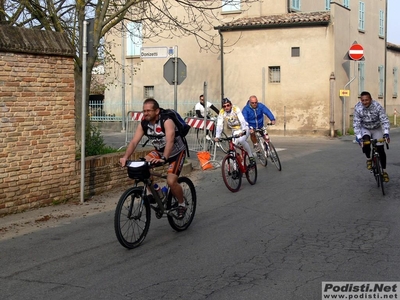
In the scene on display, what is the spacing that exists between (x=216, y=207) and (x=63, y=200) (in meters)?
2.63

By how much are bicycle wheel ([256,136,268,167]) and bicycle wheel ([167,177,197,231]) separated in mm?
6068

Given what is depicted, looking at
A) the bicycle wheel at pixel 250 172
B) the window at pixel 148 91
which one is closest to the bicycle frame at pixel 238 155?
the bicycle wheel at pixel 250 172

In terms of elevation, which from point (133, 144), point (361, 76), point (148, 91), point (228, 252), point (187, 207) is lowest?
point (228, 252)

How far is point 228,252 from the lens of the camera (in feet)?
22.3

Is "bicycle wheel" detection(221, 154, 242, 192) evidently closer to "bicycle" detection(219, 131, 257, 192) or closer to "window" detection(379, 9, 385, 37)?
"bicycle" detection(219, 131, 257, 192)

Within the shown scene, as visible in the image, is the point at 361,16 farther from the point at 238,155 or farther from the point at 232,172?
the point at 232,172

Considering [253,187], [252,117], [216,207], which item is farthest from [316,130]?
[216,207]

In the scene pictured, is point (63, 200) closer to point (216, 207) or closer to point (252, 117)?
point (216, 207)

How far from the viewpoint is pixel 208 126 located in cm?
→ 1686

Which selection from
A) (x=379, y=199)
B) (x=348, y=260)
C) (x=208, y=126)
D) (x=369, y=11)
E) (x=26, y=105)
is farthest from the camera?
(x=369, y=11)

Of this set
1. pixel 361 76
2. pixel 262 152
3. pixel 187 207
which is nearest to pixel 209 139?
pixel 262 152

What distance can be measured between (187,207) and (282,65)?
1930 centimetres

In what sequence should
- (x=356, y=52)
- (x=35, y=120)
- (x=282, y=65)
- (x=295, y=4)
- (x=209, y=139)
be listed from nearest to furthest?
(x=35, y=120)
(x=209, y=139)
(x=282, y=65)
(x=356, y=52)
(x=295, y=4)

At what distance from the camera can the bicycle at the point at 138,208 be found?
6840mm
